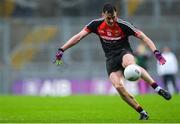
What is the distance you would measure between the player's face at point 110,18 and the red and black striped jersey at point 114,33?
0.12 meters

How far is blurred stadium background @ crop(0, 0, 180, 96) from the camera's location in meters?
33.9

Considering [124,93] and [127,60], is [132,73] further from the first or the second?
[124,93]

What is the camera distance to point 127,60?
588 inches

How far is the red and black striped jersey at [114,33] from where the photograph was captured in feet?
49.7

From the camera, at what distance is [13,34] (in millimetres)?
34562

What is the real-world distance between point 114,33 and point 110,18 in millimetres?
418

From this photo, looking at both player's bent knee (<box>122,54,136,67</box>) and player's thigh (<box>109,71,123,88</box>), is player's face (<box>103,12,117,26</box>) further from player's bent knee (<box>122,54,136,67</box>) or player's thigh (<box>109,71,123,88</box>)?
player's thigh (<box>109,71,123,88</box>)

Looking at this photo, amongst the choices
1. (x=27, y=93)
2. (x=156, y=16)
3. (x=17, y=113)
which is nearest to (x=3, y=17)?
(x=27, y=93)

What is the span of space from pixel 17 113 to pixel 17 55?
17090mm

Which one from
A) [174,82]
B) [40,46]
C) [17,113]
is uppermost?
[40,46]

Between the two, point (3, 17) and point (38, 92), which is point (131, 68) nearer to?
point (38, 92)

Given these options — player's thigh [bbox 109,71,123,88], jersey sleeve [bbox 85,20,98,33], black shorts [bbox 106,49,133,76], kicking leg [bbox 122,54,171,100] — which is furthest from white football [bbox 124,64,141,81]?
jersey sleeve [bbox 85,20,98,33]

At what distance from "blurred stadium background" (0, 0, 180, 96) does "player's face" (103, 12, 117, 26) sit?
18.3 meters

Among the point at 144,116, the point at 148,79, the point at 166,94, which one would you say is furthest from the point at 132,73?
the point at 144,116
